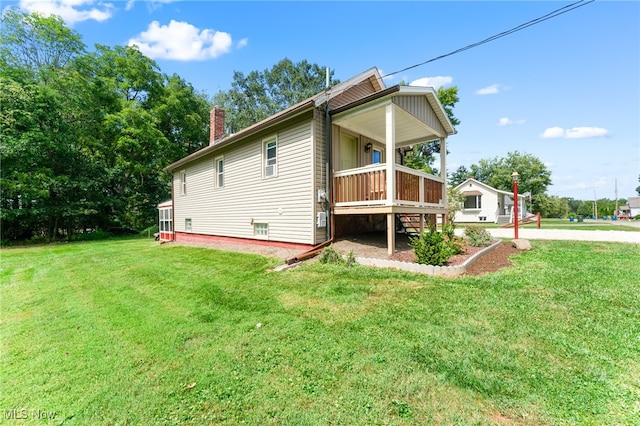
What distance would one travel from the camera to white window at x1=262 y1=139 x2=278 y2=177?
29.8ft

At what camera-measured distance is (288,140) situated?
856 cm

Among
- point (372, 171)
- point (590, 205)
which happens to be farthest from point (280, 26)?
point (590, 205)

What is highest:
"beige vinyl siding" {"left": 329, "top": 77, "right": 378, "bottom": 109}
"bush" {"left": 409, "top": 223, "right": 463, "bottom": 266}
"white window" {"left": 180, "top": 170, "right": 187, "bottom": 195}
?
"beige vinyl siding" {"left": 329, "top": 77, "right": 378, "bottom": 109}

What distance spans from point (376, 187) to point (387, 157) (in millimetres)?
820

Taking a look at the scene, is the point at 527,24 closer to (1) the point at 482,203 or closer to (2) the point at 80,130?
(1) the point at 482,203

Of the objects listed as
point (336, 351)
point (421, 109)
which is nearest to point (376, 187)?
point (421, 109)

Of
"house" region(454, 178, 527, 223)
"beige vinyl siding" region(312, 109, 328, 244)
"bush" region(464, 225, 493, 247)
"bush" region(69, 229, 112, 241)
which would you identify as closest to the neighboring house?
"house" region(454, 178, 527, 223)

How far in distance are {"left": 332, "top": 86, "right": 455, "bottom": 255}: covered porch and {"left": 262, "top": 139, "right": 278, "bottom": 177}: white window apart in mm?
2059

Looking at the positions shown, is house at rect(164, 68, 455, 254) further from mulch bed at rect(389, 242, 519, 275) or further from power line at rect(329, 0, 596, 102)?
power line at rect(329, 0, 596, 102)

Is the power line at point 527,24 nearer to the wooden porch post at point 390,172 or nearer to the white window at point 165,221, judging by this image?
the wooden porch post at point 390,172

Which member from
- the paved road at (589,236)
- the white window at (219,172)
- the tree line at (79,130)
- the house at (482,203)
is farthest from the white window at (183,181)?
the house at (482,203)

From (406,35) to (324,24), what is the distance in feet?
8.92

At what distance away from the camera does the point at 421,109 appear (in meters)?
8.30

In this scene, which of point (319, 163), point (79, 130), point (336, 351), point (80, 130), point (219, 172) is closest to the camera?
point (336, 351)
